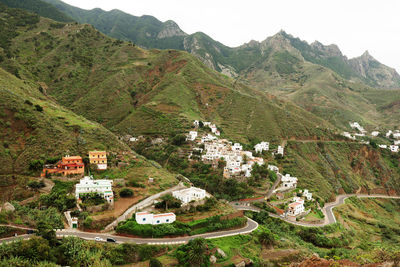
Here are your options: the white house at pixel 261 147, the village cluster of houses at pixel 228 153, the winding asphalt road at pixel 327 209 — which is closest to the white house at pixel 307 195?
the winding asphalt road at pixel 327 209

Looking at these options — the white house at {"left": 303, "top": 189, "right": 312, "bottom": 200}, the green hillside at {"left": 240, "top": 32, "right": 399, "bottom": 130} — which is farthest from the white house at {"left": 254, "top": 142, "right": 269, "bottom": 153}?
the green hillside at {"left": 240, "top": 32, "right": 399, "bottom": 130}

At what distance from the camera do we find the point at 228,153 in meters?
59.1

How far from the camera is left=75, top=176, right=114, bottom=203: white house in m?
34.8

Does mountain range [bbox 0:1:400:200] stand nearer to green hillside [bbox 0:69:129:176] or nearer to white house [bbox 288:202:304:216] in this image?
green hillside [bbox 0:69:129:176]

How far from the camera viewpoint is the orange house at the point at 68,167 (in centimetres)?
3753

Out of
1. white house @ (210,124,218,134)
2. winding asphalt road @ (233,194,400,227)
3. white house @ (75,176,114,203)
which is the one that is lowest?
winding asphalt road @ (233,194,400,227)

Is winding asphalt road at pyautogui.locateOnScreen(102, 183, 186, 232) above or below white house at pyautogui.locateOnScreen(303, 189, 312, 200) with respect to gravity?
above

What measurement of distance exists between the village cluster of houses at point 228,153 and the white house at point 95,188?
2575 cm

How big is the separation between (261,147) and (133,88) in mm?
49443

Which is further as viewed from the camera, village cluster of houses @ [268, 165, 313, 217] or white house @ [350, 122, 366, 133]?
white house @ [350, 122, 366, 133]

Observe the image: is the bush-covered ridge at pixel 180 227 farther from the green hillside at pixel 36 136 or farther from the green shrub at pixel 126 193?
the green hillside at pixel 36 136

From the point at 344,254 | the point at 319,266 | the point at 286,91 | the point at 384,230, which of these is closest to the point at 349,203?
the point at 384,230

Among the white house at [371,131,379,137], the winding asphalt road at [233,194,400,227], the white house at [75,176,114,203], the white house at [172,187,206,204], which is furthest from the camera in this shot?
the white house at [371,131,379,137]

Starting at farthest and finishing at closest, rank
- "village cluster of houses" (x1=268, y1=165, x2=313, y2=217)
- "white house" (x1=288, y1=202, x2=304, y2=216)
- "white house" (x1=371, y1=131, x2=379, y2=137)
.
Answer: "white house" (x1=371, y1=131, x2=379, y2=137) → "village cluster of houses" (x1=268, y1=165, x2=313, y2=217) → "white house" (x1=288, y1=202, x2=304, y2=216)
